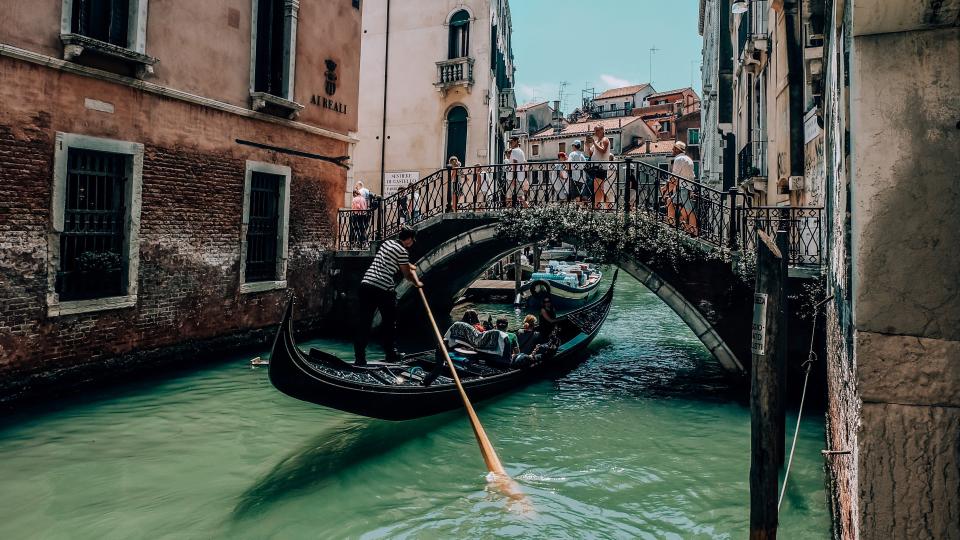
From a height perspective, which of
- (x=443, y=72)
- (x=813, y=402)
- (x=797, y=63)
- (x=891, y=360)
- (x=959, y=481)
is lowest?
(x=813, y=402)

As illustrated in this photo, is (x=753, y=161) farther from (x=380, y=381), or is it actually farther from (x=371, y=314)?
(x=380, y=381)

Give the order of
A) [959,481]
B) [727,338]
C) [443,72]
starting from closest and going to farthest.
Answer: [959,481], [727,338], [443,72]

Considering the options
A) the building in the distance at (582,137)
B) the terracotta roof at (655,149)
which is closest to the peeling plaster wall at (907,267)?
the terracotta roof at (655,149)

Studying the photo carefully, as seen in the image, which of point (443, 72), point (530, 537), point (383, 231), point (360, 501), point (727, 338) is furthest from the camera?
point (443, 72)

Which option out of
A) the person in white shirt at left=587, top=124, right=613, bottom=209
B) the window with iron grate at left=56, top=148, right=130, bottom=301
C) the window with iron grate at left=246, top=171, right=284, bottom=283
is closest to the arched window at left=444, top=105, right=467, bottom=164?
the person in white shirt at left=587, top=124, right=613, bottom=209

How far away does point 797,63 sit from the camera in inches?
251

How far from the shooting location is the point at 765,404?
2.78 meters

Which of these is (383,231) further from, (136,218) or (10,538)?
(10,538)

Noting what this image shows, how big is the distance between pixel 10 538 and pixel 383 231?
611cm

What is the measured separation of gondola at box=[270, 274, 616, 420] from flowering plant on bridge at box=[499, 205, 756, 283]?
4.74 ft

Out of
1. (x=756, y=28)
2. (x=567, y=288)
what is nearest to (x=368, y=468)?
(x=756, y=28)

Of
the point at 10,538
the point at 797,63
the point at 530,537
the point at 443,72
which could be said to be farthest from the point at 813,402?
the point at 443,72

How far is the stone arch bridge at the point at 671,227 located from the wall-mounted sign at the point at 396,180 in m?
4.22

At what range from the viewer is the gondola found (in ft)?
13.1
